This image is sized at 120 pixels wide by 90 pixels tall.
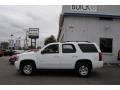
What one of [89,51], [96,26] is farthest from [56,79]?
[96,26]

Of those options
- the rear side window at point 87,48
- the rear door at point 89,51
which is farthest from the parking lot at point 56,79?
the rear side window at point 87,48

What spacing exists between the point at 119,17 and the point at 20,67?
37.4 ft

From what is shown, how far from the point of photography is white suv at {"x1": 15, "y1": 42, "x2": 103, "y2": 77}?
1155 cm

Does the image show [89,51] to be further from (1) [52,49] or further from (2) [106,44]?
(2) [106,44]

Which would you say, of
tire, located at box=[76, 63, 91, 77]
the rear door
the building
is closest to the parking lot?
tire, located at box=[76, 63, 91, 77]

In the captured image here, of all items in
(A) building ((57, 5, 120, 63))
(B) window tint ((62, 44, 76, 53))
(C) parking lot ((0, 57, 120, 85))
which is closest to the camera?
(C) parking lot ((0, 57, 120, 85))

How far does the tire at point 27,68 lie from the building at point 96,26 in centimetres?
754

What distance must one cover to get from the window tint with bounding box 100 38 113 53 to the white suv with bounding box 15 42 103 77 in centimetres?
783

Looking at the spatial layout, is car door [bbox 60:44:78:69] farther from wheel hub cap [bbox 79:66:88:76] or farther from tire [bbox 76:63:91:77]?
wheel hub cap [bbox 79:66:88:76]

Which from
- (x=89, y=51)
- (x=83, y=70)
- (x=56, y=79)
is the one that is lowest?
(x=56, y=79)

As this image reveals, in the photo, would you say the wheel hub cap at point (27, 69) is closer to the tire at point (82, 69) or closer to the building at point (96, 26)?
the tire at point (82, 69)

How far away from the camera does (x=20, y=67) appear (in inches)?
465

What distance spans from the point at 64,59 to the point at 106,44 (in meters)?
8.90

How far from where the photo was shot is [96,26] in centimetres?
1912
